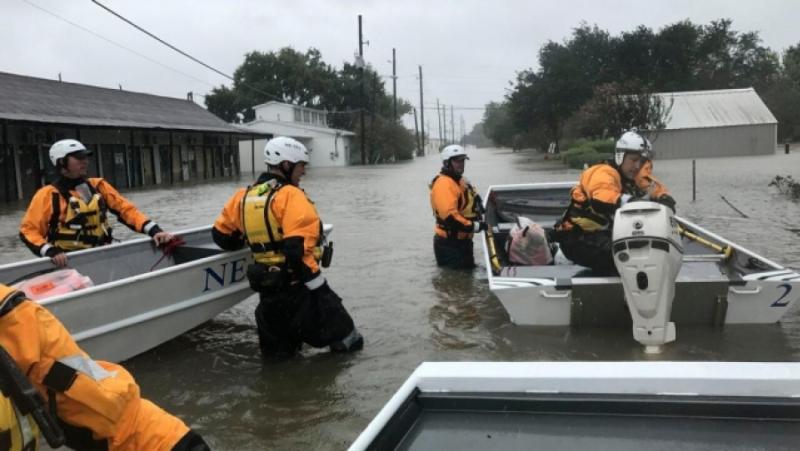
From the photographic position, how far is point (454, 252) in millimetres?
8578

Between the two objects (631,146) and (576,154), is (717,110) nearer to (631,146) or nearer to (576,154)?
(576,154)

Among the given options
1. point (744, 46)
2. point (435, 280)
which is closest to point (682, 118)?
point (744, 46)

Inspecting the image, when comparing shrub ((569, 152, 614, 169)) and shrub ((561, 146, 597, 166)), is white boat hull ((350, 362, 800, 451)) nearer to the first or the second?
shrub ((569, 152, 614, 169))

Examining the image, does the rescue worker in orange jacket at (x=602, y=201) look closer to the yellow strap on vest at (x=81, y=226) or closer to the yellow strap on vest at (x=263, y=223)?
the yellow strap on vest at (x=263, y=223)

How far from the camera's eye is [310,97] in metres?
68.9

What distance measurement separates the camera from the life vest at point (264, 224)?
4980 millimetres

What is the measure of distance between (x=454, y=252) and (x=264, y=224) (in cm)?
400

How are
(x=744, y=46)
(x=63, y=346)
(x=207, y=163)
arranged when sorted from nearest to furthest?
(x=63, y=346) < (x=207, y=163) < (x=744, y=46)

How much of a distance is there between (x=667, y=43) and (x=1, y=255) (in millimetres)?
56784

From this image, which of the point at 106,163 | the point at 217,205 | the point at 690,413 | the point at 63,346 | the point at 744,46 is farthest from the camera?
the point at 744,46

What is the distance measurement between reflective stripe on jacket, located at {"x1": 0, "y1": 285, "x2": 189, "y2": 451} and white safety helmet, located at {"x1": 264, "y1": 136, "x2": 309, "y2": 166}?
2992 millimetres

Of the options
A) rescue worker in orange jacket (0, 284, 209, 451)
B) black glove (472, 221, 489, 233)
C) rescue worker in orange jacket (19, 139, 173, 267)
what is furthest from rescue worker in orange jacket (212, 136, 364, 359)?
black glove (472, 221, 489, 233)

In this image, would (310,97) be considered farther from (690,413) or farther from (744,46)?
(690,413)

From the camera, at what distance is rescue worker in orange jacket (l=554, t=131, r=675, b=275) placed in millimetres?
5727
